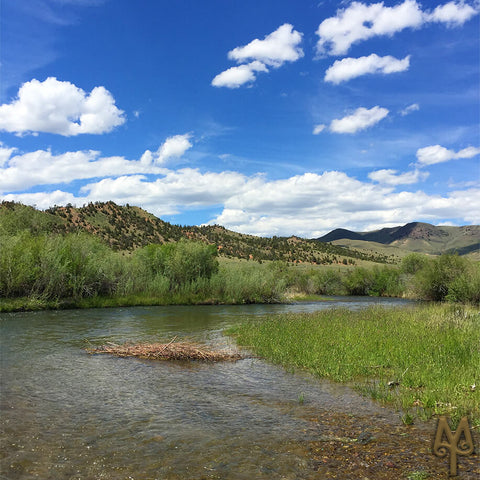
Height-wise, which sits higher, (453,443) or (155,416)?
(453,443)

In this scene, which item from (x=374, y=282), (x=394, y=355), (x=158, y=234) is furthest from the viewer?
(x=158, y=234)

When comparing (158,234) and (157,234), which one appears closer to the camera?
(157,234)

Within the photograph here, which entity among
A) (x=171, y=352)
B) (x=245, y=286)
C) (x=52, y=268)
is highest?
(x=52, y=268)

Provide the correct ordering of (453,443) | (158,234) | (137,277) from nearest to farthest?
(453,443)
(137,277)
(158,234)

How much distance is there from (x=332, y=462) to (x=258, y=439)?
5.18 ft

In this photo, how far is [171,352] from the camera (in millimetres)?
14992

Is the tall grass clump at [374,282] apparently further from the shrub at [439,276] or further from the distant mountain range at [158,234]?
the distant mountain range at [158,234]

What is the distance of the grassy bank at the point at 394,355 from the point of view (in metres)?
9.23

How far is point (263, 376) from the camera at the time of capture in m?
12.5

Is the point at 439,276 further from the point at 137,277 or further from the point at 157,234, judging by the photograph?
the point at 157,234

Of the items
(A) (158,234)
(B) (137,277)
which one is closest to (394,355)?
(B) (137,277)

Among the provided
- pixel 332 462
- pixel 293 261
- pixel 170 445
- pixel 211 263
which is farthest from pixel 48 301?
pixel 293 261

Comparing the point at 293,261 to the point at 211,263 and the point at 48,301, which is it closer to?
the point at 211,263

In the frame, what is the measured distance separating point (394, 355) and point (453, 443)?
24.0 ft
